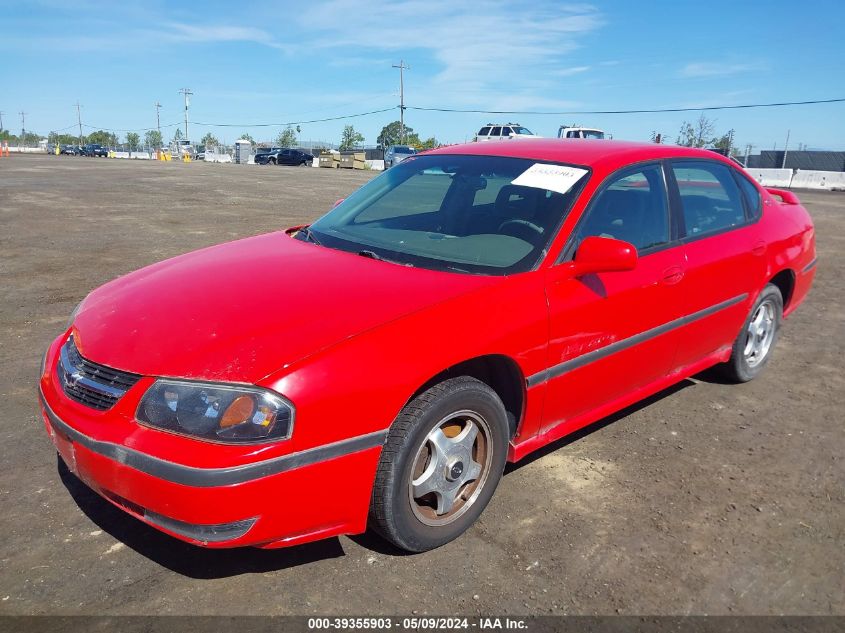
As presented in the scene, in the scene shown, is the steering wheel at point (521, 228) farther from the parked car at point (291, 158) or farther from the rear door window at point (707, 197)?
the parked car at point (291, 158)

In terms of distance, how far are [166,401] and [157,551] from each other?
0.79m

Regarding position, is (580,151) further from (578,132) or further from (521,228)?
(578,132)

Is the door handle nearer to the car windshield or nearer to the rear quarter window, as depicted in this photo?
the car windshield

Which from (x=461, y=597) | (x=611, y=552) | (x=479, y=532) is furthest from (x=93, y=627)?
(x=611, y=552)

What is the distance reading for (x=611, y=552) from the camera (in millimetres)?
2738

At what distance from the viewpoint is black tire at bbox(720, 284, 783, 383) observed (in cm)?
443

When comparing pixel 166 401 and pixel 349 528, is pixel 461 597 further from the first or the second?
pixel 166 401

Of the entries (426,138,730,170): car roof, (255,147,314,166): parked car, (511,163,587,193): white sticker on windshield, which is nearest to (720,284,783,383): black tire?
(426,138,730,170): car roof

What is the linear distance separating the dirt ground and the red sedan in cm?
25

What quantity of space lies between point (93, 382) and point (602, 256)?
2.10 m

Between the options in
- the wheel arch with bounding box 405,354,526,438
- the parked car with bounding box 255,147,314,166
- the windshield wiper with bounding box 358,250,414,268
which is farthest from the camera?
the parked car with bounding box 255,147,314,166

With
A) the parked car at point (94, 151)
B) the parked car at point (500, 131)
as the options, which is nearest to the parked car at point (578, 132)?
the parked car at point (500, 131)

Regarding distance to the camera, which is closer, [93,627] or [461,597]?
[93,627]

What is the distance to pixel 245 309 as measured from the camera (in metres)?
2.55
